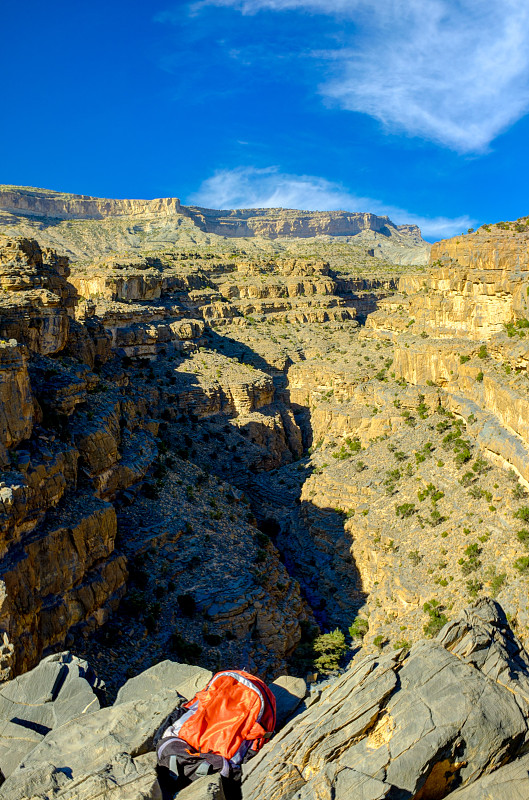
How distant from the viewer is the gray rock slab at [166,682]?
17141 millimetres

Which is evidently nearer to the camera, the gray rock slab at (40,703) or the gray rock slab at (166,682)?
the gray rock slab at (40,703)

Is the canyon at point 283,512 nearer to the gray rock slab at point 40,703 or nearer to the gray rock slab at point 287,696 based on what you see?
the gray rock slab at point 40,703

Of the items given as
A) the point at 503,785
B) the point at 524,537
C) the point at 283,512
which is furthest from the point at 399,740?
the point at 283,512

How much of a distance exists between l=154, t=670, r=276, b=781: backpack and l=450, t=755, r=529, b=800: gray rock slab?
4.44 meters

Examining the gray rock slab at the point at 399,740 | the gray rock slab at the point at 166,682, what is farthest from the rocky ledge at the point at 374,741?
the gray rock slab at the point at 166,682

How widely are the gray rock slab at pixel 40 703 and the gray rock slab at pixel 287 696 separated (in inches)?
192

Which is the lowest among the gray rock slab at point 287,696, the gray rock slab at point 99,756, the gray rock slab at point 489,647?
the gray rock slab at point 287,696

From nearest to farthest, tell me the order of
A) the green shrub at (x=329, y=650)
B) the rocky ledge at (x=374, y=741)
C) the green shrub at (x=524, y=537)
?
1. the rocky ledge at (x=374, y=741)
2. the green shrub at (x=524, y=537)
3. the green shrub at (x=329, y=650)

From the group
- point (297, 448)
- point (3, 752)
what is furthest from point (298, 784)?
point (297, 448)

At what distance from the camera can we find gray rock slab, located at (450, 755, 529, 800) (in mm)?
11328

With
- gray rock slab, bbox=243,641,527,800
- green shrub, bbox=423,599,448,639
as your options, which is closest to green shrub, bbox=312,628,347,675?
green shrub, bbox=423,599,448,639

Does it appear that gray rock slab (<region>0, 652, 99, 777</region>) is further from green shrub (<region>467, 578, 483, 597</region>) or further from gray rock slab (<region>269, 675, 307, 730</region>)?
green shrub (<region>467, 578, 483, 597</region>)

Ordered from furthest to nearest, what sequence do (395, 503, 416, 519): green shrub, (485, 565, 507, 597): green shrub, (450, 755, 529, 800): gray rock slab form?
(395, 503, 416, 519): green shrub < (485, 565, 507, 597): green shrub < (450, 755, 529, 800): gray rock slab

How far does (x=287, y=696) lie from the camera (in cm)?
1716
